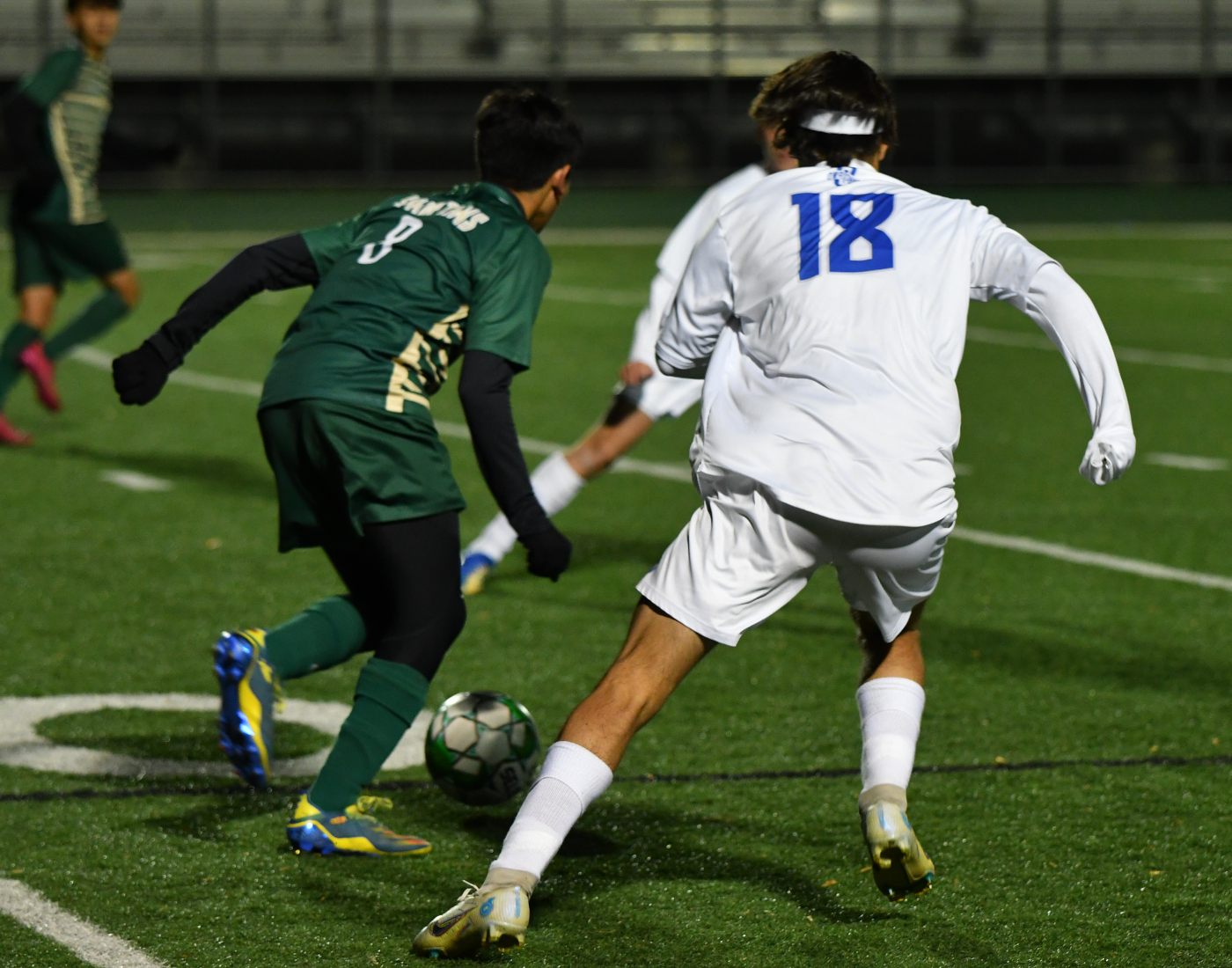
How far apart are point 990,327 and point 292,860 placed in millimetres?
12003

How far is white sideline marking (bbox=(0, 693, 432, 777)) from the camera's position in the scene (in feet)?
14.5

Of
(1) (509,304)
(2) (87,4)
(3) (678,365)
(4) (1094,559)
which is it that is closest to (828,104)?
(3) (678,365)

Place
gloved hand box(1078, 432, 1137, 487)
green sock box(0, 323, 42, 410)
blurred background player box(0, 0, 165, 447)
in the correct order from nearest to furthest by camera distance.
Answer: gloved hand box(1078, 432, 1137, 487) → blurred background player box(0, 0, 165, 447) → green sock box(0, 323, 42, 410)

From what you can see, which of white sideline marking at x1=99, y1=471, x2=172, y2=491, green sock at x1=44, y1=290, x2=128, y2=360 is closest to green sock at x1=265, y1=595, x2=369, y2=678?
white sideline marking at x1=99, y1=471, x2=172, y2=491

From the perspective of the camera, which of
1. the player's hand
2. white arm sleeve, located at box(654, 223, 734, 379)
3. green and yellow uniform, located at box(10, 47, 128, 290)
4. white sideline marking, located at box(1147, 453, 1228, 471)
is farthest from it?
green and yellow uniform, located at box(10, 47, 128, 290)

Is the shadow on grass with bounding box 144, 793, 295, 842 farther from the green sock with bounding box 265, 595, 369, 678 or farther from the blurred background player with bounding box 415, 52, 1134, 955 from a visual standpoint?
the blurred background player with bounding box 415, 52, 1134, 955

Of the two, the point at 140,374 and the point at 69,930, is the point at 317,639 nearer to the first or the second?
the point at 140,374

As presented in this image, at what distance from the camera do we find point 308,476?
382cm

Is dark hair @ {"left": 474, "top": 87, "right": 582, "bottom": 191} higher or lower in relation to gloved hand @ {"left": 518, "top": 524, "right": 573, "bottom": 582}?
higher

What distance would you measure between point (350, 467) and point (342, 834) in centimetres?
78

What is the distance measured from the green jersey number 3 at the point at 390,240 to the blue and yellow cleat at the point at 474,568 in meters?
2.51

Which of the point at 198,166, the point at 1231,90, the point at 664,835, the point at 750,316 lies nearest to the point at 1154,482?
the point at 664,835

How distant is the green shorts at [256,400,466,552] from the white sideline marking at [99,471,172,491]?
4758 mm

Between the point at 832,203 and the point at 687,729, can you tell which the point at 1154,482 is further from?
the point at 832,203
